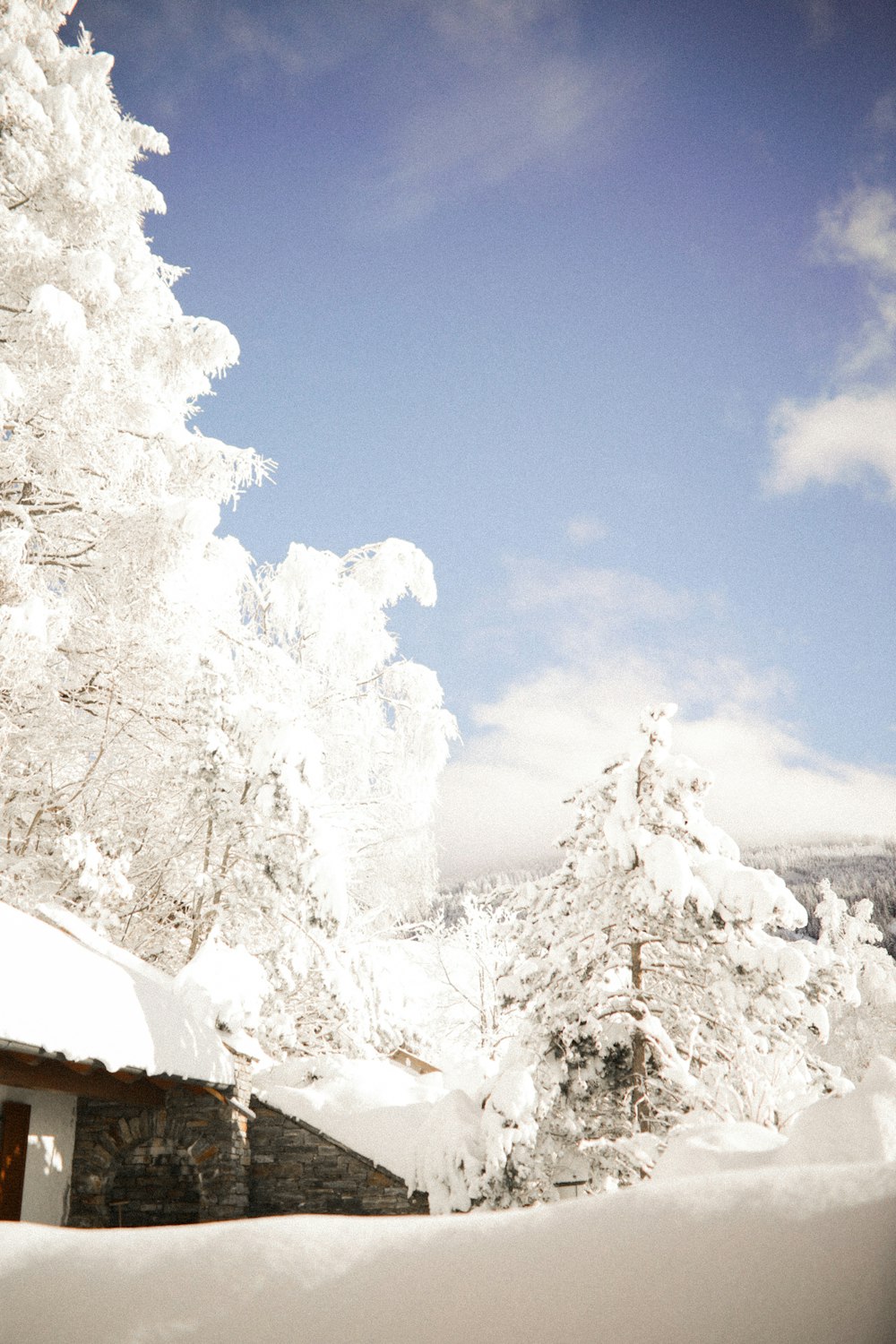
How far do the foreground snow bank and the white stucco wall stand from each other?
6137 millimetres

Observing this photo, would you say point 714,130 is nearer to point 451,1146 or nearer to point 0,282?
point 0,282

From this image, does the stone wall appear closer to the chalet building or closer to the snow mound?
the chalet building

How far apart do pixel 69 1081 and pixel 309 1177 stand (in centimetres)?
Answer: 343

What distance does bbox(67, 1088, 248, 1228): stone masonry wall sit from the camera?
294 inches

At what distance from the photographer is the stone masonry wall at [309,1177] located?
8539 mm

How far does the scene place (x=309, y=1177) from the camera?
874cm

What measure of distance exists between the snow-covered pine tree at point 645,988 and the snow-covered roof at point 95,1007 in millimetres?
2960

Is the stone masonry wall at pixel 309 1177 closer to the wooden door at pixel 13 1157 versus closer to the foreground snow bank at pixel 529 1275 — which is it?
the wooden door at pixel 13 1157

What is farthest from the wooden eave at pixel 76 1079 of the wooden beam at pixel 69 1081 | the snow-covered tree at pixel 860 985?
the snow-covered tree at pixel 860 985

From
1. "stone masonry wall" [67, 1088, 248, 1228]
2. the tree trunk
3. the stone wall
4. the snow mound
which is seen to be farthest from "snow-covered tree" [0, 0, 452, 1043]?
the snow mound

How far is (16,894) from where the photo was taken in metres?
9.65

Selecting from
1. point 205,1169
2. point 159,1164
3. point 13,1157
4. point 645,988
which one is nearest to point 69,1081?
point 13,1157

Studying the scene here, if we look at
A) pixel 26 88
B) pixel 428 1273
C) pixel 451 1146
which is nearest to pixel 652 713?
pixel 451 1146

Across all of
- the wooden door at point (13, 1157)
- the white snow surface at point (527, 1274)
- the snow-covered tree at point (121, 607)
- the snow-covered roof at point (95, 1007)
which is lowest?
the wooden door at point (13, 1157)
